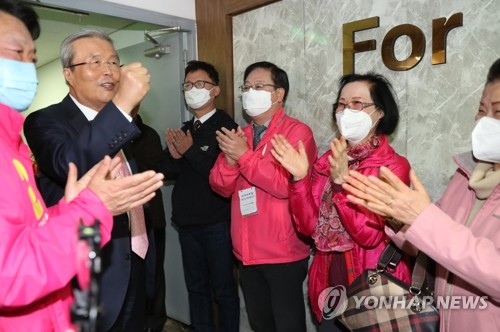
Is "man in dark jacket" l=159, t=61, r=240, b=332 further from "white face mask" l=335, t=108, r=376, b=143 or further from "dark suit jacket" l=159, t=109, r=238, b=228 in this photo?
"white face mask" l=335, t=108, r=376, b=143

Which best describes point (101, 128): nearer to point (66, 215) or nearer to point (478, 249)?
point (66, 215)

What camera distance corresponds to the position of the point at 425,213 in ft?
3.43

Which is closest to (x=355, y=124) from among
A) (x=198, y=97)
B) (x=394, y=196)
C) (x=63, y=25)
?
(x=394, y=196)

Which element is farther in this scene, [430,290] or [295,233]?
[295,233]

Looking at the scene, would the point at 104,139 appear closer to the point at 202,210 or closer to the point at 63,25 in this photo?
the point at 202,210

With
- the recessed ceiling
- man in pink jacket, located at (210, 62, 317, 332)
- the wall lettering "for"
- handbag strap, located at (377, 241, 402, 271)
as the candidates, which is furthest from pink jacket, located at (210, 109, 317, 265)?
the recessed ceiling

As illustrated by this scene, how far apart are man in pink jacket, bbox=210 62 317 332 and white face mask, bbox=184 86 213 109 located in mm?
441

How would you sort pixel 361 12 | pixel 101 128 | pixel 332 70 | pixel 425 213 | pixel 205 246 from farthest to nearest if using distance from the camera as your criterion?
pixel 205 246 → pixel 332 70 → pixel 361 12 → pixel 101 128 → pixel 425 213

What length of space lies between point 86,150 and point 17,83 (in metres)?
0.26

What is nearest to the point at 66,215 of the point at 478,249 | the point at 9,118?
the point at 9,118

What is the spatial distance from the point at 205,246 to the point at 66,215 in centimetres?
174

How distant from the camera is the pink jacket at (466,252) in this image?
0.99 metres

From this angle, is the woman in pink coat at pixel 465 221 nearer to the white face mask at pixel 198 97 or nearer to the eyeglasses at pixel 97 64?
the eyeglasses at pixel 97 64

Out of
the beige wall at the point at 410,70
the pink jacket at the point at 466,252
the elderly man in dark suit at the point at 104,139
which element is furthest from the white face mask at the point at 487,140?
the elderly man in dark suit at the point at 104,139
